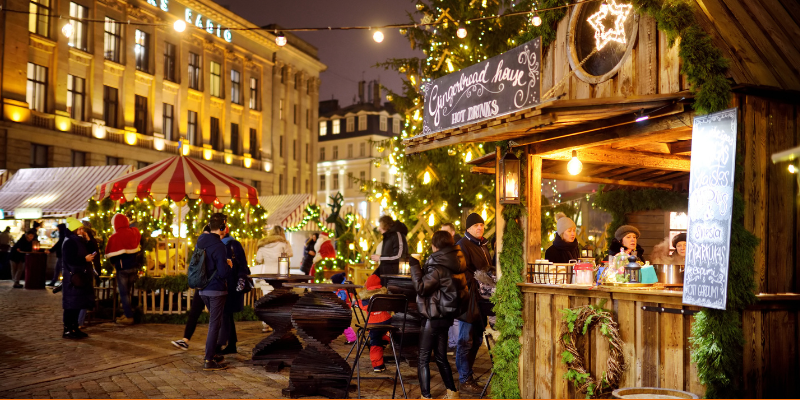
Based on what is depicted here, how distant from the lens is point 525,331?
7.02 meters

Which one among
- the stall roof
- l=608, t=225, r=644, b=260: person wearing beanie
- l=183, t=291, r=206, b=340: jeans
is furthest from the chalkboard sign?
the stall roof

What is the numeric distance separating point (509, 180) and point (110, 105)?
31937 millimetres

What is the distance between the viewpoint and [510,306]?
712 cm

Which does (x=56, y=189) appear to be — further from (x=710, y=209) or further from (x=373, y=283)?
(x=710, y=209)

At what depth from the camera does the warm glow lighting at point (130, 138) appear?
3481 centimetres

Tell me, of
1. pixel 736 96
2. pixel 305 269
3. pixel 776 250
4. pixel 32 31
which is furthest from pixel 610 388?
pixel 32 31

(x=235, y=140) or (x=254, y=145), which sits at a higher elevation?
(x=235, y=140)

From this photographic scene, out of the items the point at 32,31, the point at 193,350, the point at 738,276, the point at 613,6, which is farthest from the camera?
the point at 32,31

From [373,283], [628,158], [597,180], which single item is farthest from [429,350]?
[597,180]

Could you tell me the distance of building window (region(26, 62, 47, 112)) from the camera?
29281 millimetres

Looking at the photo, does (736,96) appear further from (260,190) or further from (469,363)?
(260,190)

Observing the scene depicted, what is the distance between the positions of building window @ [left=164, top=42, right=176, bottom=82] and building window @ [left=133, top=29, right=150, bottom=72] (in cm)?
150

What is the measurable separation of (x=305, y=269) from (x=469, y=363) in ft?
28.1

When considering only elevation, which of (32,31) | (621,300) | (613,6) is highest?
(32,31)
